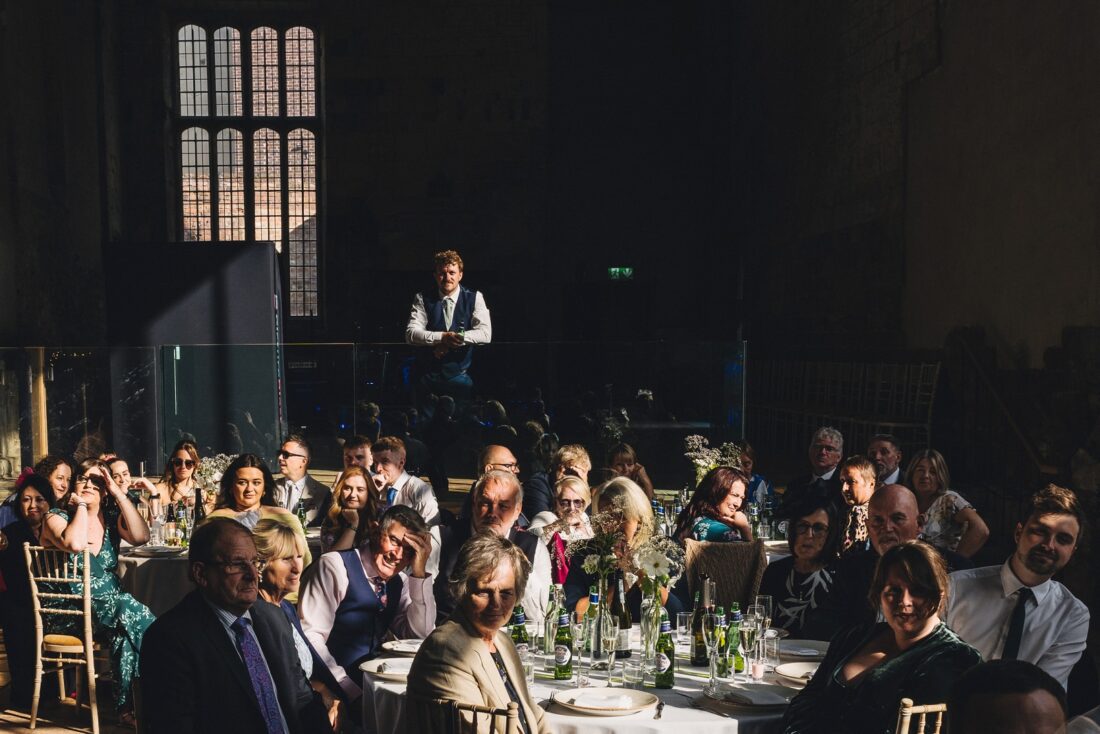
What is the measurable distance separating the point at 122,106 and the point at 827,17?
38.3ft

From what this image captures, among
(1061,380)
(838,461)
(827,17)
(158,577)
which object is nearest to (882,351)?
(1061,380)

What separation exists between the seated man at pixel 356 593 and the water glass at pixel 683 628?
98cm

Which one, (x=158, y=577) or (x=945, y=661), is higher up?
(x=945, y=661)

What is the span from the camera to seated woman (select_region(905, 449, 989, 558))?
18.2ft

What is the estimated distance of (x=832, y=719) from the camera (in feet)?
9.89

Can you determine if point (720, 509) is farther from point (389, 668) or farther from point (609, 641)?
point (389, 668)

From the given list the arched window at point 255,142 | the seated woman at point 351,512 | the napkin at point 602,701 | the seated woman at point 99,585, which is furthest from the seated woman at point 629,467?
the arched window at point 255,142

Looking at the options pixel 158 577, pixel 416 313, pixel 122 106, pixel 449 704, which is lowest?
pixel 158 577

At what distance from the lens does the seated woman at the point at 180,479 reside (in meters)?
7.05

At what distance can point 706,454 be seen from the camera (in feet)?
25.2

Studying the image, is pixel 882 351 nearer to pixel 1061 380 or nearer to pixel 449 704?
pixel 1061 380

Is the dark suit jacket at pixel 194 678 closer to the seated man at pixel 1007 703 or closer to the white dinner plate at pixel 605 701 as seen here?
the white dinner plate at pixel 605 701

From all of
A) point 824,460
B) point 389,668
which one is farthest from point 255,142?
point 389,668

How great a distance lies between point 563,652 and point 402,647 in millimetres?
627
